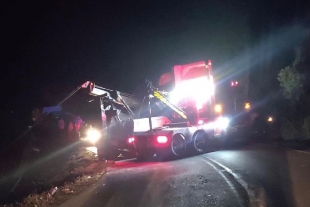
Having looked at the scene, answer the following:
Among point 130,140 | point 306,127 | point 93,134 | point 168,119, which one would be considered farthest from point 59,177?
point 306,127

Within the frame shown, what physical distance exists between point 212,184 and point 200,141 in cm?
783

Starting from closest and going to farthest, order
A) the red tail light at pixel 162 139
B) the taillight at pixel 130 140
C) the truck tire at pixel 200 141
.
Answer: the red tail light at pixel 162 139, the taillight at pixel 130 140, the truck tire at pixel 200 141

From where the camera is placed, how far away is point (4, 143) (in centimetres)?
1833

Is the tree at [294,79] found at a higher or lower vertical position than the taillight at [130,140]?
higher

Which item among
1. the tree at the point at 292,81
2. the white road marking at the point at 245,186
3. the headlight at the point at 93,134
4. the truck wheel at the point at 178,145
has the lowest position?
the white road marking at the point at 245,186

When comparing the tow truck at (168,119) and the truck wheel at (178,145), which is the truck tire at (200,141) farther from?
the truck wheel at (178,145)

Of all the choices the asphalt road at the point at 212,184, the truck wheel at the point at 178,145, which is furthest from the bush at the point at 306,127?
the truck wheel at the point at 178,145

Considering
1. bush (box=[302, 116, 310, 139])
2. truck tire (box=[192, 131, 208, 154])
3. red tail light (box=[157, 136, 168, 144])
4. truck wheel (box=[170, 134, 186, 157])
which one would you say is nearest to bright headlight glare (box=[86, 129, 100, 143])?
red tail light (box=[157, 136, 168, 144])

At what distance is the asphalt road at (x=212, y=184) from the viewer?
7273 mm

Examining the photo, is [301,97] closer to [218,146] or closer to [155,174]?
[218,146]

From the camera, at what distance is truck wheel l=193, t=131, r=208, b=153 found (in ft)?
52.4

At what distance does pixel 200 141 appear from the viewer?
16.5m

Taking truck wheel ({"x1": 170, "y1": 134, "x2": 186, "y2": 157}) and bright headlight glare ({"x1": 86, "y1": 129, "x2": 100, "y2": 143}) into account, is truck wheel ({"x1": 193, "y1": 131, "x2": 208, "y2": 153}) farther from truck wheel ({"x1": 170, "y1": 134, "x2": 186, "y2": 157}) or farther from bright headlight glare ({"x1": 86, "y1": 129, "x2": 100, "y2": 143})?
bright headlight glare ({"x1": 86, "y1": 129, "x2": 100, "y2": 143})

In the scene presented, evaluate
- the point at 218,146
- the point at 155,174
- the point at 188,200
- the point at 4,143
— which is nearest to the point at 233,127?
the point at 218,146
